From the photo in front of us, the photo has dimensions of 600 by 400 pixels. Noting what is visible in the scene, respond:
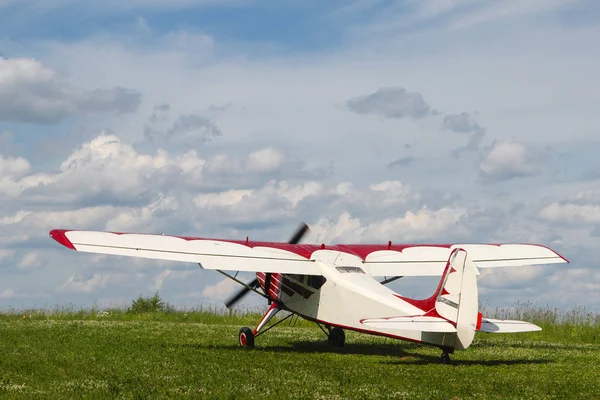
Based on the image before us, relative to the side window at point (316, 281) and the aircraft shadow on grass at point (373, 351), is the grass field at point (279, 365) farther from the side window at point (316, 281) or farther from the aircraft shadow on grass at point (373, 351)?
the side window at point (316, 281)

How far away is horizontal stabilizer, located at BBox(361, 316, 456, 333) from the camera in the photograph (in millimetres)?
14375

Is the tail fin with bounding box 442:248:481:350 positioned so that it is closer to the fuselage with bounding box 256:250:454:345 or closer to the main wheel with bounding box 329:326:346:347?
the fuselage with bounding box 256:250:454:345

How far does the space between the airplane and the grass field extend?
2.43 feet

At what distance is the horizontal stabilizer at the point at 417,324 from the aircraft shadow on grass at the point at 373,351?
3.47 ft

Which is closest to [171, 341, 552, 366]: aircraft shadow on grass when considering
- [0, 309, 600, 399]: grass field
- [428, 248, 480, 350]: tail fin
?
[0, 309, 600, 399]: grass field

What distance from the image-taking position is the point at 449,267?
14.9 meters

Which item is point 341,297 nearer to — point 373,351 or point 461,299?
point 373,351

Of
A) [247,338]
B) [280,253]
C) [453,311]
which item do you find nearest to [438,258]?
[280,253]

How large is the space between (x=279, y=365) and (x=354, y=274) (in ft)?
10.9

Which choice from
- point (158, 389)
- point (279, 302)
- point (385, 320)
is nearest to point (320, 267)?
point (279, 302)

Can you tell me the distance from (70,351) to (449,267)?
8278 millimetres

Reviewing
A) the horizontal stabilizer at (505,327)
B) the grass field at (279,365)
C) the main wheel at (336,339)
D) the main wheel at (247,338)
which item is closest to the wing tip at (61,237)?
the grass field at (279,365)

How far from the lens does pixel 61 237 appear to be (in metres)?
17.6

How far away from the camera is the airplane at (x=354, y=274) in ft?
48.1
